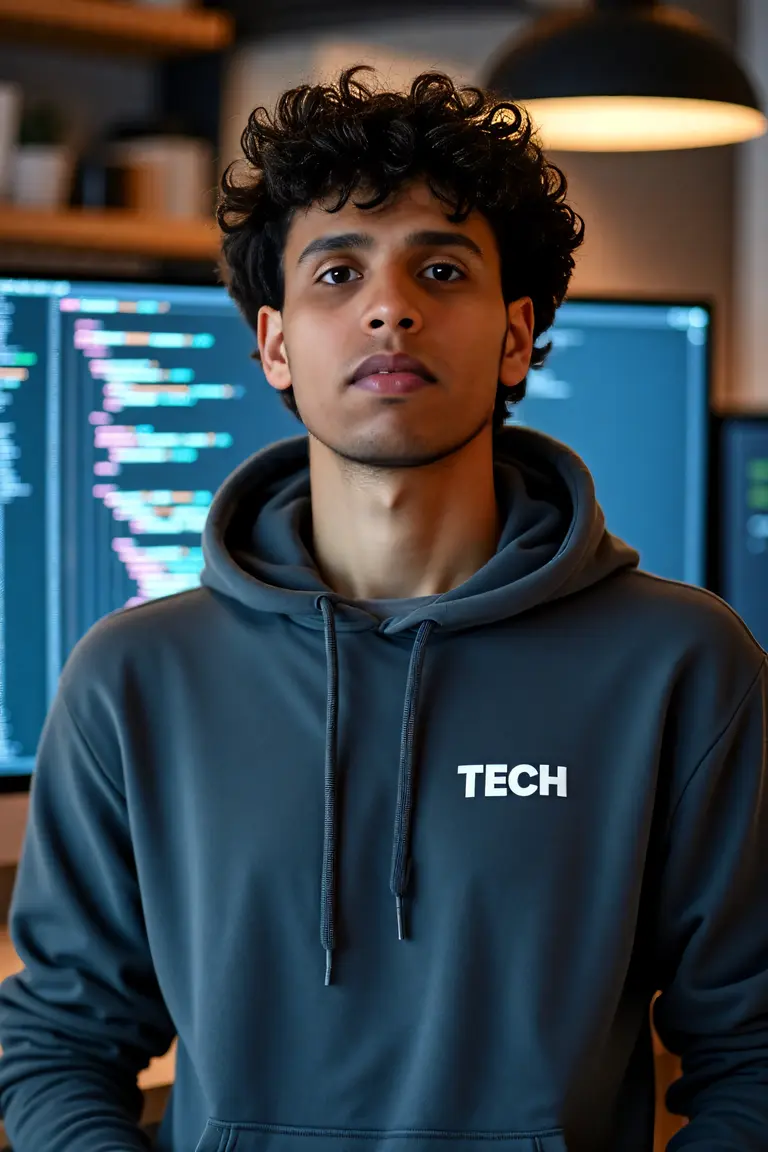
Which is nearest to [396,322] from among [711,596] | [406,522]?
[406,522]

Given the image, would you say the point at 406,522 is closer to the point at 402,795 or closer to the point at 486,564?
the point at 486,564

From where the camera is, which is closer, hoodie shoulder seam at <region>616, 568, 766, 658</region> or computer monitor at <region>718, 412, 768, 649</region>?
hoodie shoulder seam at <region>616, 568, 766, 658</region>

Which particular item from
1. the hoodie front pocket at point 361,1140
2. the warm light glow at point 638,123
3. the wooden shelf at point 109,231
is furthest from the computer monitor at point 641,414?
the wooden shelf at point 109,231

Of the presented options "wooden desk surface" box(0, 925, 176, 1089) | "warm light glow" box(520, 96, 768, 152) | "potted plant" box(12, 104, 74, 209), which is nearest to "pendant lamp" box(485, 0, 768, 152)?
"warm light glow" box(520, 96, 768, 152)

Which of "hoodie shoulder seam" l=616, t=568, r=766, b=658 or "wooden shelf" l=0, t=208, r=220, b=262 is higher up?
"wooden shelf" l=0, t=208, r=220, b=262

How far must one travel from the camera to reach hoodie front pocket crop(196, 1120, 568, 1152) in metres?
0.96

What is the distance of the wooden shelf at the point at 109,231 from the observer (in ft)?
7.37

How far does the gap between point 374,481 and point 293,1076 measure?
16.1 inches

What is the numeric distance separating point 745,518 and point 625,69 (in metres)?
0.53

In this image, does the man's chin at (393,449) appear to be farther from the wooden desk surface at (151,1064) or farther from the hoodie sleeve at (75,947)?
the wooden desk surface at (151,1064)

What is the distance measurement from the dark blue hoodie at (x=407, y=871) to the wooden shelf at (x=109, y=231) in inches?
51.8

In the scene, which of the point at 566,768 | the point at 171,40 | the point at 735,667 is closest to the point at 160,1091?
the point at 566,768

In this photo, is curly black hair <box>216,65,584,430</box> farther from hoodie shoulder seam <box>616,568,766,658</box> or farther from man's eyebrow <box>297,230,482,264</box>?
hoodie shoulder seam <box>616,568,766,658</box>

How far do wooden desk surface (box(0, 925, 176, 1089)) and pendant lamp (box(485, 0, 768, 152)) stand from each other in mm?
869
